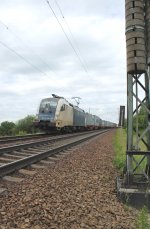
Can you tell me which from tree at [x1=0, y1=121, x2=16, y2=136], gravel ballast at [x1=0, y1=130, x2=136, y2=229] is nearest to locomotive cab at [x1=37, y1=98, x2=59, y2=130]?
tree at [x1=0, y1=121, x2=16, y2=136]

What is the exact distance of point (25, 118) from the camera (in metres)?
53.7

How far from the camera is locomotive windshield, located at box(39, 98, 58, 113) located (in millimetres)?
30869

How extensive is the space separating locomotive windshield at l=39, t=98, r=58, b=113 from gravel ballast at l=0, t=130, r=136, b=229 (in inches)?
869

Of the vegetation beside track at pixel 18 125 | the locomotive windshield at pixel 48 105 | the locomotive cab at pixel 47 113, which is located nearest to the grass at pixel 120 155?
the locomotive cab at pixel 47 113

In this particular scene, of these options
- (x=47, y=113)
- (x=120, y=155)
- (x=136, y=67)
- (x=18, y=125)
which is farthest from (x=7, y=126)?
(x=136, y=67)

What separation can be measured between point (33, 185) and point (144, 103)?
282 centimetres

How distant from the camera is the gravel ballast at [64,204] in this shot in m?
5.00

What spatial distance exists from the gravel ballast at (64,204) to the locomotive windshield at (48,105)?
869 inches

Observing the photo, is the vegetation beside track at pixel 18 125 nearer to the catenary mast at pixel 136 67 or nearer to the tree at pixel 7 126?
the tree at pixel 7 126

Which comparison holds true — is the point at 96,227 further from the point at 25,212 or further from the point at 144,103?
the point at 144,103

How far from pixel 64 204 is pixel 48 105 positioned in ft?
84.1

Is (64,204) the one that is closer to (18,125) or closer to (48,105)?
(48,105)

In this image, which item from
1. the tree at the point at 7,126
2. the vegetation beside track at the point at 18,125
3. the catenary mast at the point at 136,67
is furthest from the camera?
the tree at the point at 7,126

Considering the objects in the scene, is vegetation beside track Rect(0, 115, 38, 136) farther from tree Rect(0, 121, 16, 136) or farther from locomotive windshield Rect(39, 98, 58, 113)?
locomotive windshield Rect(39, 98, 58, 113)
